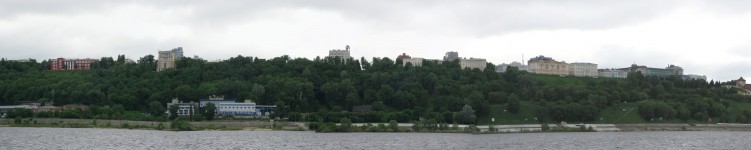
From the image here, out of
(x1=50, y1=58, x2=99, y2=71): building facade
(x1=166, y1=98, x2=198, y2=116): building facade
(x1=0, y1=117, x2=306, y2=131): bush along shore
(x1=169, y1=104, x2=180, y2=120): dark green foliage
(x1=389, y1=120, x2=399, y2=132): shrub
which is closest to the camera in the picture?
(x1=389, y1=120, x2=399, y2=132): shrub

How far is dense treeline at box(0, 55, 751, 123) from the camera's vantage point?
389ft

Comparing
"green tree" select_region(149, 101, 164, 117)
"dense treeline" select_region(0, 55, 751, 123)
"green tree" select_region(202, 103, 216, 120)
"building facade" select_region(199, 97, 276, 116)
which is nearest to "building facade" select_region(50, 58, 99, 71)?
"dense treeline" select_region(0, 55, 751, 123)

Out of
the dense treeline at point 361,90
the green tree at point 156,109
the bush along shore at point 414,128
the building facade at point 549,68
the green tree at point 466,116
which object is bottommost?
the bush along shore at point 414,128

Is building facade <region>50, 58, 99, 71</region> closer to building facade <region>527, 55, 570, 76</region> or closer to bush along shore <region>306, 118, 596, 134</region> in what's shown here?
bush along shore <region>306, 118, 596, 134</region>

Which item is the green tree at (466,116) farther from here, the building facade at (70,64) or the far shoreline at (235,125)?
the building facade at (70,64)

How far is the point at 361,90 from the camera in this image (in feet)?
435

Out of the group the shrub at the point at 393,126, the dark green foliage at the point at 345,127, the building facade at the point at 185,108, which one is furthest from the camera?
the building facade at the point at 185,108

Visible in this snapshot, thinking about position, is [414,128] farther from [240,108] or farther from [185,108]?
[185,108]

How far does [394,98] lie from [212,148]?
210 feet

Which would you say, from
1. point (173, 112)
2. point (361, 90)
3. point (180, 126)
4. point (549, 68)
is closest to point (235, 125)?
point (180, 126)

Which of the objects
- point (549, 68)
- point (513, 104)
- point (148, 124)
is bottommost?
point (148, 124)

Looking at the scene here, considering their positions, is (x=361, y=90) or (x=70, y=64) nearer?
(x=361, y=90)

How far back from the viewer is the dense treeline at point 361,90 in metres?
119

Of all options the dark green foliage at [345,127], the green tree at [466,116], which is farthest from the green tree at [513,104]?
the dark green foliage at [345,127]
